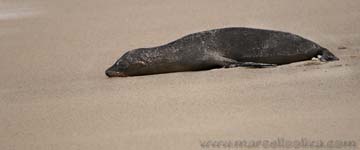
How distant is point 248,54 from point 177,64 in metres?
0.51

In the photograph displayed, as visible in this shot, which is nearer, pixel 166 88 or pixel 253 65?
pixel 166 88

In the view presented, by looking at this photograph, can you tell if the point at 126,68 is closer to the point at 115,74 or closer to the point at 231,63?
the point at 115,74

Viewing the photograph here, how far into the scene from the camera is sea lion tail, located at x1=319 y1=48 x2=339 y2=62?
4698mm

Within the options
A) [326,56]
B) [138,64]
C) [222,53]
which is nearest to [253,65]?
[222,53]

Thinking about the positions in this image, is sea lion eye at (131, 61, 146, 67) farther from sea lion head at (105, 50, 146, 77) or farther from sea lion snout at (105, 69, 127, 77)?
sea lion snout at (105, 69, 127, 77)

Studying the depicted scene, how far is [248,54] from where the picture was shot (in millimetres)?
4785

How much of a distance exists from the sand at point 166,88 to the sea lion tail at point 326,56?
0.10 m

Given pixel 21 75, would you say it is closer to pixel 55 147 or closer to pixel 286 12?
pixel 55 147

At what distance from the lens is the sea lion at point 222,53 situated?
4.76 m

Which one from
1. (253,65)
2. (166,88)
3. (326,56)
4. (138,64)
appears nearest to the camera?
(166,88)

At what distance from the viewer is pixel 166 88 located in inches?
166

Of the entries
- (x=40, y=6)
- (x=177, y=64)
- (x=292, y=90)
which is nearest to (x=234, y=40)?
(x=177, y=64)

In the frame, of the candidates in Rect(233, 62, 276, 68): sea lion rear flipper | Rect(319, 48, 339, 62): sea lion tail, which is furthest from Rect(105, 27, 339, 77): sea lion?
Rect(233, 62, 276, 68): sea lion rear flipper

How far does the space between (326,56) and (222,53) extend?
2.39ft
